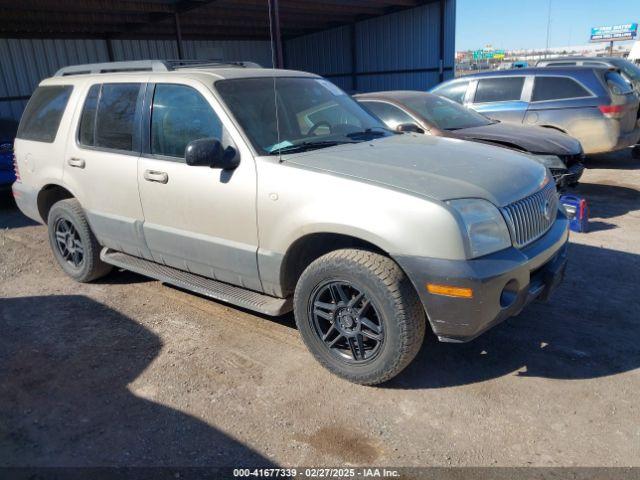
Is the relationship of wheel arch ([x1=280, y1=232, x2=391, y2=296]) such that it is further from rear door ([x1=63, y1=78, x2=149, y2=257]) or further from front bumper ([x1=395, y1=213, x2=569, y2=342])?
rear door ([x1=63, y1=78, x2=149, y2=257])

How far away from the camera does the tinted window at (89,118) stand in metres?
4.58

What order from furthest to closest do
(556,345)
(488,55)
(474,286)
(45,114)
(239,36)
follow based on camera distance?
(488,55) → (239,36) → (45,114) → (556,345) → (474,286)

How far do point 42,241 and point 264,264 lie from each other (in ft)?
14.6

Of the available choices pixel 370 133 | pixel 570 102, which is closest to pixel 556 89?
pixel 570 102

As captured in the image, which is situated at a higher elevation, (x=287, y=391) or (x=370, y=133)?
(x=370, y=133)

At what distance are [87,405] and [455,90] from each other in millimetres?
8440

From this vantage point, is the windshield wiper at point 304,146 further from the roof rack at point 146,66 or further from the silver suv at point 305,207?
the roof rack at point 146,66

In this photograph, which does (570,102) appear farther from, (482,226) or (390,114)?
(482,226)

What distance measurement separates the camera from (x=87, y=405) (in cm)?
323

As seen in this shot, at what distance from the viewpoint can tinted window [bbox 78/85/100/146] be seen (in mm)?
4582

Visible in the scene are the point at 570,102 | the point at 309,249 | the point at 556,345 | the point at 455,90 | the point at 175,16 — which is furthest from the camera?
the point at 175,16

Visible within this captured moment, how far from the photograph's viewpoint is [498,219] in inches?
116

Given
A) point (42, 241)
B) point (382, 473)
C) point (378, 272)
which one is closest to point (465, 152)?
point (378, 272)

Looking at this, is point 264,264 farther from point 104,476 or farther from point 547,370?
point 547,370
